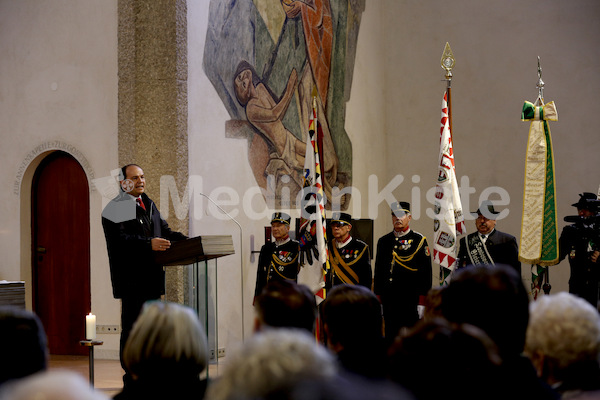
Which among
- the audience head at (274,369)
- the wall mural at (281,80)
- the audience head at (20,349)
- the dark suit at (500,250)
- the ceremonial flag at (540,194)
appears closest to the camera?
the audience head at (274,369)

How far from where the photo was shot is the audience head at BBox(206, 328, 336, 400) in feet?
4.70

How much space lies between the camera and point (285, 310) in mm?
2943

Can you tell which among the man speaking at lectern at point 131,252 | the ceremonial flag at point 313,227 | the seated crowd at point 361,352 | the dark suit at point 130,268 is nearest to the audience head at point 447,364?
the seated crowd at point 361,352

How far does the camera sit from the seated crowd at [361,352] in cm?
149

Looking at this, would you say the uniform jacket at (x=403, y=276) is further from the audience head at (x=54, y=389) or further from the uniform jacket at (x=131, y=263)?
the audience head at (x=54, y=389)

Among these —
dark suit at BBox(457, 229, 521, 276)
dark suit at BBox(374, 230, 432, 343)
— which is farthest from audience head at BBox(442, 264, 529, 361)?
dark suit at BBox(457, 229, 521, 276)

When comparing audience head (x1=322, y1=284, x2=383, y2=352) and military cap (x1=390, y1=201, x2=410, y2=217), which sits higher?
military cap (x1=390, y1=201, x2=410, y2=217)

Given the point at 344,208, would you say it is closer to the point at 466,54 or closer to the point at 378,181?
the point at 378,181

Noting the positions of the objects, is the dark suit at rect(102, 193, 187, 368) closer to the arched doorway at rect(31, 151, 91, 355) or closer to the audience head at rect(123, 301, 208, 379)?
the arched doorway at rect(31, 151, 91, 355)

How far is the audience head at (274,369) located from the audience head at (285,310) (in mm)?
1362

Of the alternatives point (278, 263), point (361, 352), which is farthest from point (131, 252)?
point (361, 352)

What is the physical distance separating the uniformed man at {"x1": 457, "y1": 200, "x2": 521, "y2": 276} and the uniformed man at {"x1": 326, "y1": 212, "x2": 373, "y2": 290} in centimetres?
101

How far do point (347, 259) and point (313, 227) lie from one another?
670mm

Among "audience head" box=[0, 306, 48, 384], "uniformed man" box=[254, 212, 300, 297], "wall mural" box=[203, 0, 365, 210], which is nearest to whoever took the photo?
"audience head" box=[0, 306, 48, 384]
